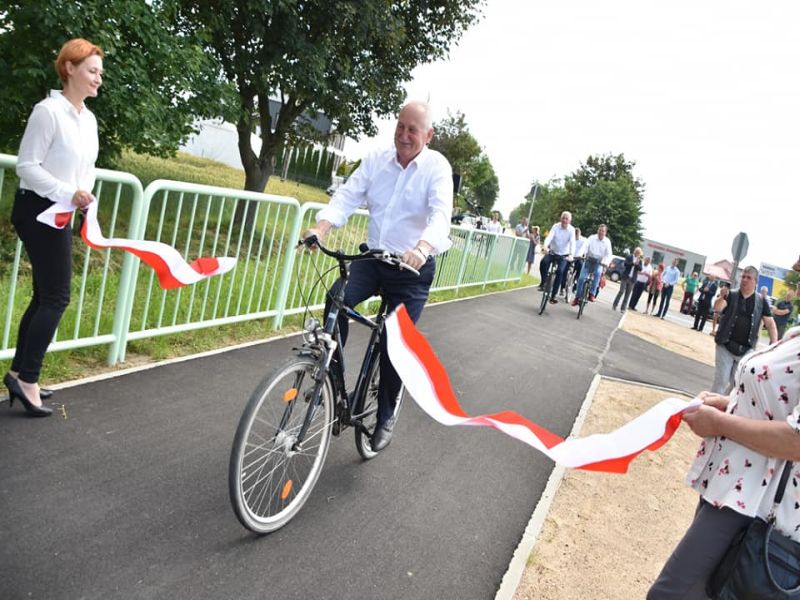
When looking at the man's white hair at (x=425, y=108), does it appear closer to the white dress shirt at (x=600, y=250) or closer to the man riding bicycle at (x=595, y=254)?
the man riding bicycle at (x=595, y=254)

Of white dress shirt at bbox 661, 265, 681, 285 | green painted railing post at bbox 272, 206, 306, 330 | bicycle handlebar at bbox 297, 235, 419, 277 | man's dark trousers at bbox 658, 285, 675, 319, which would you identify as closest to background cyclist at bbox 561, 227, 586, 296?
green painted railing post at bbox 272, 206, 306, 330

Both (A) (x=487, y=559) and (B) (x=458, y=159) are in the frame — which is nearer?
(A) (x=487, y=559)

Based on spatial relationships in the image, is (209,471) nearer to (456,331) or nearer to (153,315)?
(153,315)

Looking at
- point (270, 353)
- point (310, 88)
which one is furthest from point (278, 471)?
point (310, 88)

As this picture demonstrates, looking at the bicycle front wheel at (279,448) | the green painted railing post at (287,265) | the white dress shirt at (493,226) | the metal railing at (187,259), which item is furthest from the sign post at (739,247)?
the white dress shirt at (493,226)

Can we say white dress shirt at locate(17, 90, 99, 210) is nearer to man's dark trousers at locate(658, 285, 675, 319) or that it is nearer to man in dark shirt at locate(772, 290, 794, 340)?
man in dark shirt at locate(772, 290, 794, 340)

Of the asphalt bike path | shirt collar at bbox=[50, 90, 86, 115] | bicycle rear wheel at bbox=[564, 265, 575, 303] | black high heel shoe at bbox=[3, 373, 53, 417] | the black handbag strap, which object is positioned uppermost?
shirt collar at bbox=[50, 90, 86, 115]

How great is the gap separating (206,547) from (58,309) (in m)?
1.75

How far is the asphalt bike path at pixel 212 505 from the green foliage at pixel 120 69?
184 inches

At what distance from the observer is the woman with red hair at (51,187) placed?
3.29m

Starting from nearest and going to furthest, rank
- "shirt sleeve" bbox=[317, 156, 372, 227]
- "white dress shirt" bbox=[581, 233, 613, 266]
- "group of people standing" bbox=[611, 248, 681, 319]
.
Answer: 1. "shirt sleeve" bbox=[317, 156, 372, 227]
2. "white dress shirt" bbox=[581, 233, 613, 266]
3. "group of people standing" bbox=[611, 248, 681, 319]

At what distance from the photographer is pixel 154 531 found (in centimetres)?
288

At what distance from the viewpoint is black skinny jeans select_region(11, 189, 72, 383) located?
342 centimetres

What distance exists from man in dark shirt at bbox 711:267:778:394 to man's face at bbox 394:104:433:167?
659 centimetres
